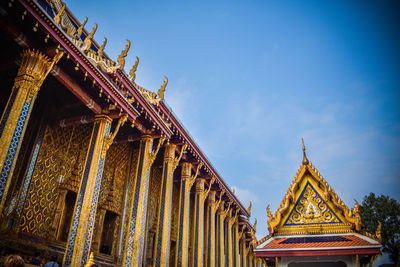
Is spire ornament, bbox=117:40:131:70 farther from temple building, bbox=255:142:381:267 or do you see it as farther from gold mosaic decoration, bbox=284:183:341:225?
gold mosaic decoration, bbox=284:183:341:225

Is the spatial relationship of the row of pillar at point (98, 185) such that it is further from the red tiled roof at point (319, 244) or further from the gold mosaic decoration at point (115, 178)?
the red tiled roof at point (319, 244)

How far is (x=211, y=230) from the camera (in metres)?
14.2

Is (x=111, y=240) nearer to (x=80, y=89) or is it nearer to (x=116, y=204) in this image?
(x=116, y=204)

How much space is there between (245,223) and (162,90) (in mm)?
12869

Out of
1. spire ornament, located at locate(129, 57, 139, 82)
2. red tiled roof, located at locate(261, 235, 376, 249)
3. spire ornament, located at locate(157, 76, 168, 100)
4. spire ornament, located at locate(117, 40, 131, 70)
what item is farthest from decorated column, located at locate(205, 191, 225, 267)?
spire ornament, located at locate(117, 40, 131, 70)

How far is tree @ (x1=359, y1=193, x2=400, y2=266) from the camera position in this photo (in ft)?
63.4

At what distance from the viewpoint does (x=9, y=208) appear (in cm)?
695

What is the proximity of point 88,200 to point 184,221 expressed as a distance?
4.68 metres

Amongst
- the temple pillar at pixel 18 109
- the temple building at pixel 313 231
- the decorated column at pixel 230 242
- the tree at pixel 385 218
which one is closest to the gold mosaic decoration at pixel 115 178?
the temple pillar at pixel 18 109

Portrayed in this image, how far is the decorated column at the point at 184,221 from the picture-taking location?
412 inches

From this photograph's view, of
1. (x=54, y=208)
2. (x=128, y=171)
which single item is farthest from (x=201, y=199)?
(x=54, y=208)

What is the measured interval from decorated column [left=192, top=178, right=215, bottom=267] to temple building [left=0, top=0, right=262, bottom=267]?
2.2 inches

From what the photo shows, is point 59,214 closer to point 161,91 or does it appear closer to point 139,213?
point 139,213

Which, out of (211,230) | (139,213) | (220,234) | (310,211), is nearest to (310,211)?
(310,211)
